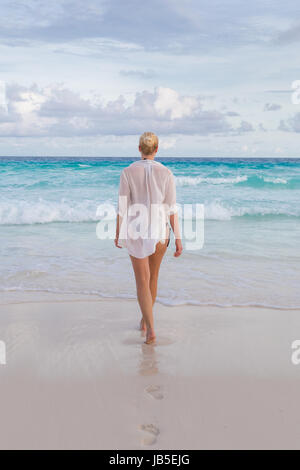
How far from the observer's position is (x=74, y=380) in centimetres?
323

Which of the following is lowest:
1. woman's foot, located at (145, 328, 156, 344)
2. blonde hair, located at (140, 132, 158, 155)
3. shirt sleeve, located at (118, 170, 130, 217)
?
woman's foot, located at (145, 328, 156, 344)

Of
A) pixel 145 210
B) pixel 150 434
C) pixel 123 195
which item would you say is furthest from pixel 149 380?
pixel 123 195

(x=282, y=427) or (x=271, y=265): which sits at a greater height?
(x=271, y=265)

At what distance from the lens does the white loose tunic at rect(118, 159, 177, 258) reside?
3719 millimetres

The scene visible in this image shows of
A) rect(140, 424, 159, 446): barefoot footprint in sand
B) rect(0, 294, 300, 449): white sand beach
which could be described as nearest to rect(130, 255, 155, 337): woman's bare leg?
rect(0, 294, 300, 449): white sand beach

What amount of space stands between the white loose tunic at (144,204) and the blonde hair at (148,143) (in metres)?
0.09

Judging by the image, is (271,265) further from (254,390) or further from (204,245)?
(254,390)

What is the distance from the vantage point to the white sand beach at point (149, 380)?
2584 mm

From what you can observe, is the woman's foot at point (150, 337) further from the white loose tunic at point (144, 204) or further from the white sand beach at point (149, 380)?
the white loose tunic at point (144, 204)

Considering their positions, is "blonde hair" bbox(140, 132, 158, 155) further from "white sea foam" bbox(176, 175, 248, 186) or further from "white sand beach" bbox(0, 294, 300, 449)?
"white sea foam" bbox(176, 175, 248, 186)

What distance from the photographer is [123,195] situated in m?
3.74

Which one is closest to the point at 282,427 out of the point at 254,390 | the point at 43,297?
the point at 254,390

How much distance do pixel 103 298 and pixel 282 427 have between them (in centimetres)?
291

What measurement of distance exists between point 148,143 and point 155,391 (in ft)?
6.35
